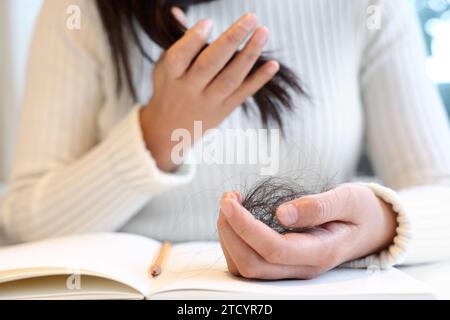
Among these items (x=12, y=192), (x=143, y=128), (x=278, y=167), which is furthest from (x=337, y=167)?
(x=12, y=192)

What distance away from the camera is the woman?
284mm

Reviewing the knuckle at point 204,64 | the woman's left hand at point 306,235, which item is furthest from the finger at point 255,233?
the knuckle at point 204,64

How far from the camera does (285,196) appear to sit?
28 cm

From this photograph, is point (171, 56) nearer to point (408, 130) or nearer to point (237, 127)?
point (237, 127)

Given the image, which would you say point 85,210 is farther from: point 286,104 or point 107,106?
point 286,104

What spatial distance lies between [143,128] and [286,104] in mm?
131

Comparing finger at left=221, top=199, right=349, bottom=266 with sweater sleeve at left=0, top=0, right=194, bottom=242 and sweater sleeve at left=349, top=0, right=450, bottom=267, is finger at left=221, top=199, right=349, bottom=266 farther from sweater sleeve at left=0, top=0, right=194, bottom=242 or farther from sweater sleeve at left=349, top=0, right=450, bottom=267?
sweater sleeve at left=0, top=0, right=194, bottom=242

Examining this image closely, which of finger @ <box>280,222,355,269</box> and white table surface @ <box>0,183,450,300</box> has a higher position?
finger @ <box>280,222,355,269</box>

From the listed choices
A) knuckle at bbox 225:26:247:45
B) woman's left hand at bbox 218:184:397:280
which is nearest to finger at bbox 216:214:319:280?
woman's left hand at bbox 218:184:397:280

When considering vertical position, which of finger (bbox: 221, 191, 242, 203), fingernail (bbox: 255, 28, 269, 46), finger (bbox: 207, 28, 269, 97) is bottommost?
finger (bbox: 221, 191, 242, 203)

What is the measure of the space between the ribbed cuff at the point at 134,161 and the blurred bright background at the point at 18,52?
15 cm

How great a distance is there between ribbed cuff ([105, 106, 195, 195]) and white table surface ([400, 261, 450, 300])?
16 centimetres

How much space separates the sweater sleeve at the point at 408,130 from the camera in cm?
32

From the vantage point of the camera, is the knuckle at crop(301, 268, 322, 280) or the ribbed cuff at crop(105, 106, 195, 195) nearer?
the knuckle at crop(301, 268, 322, 280)
